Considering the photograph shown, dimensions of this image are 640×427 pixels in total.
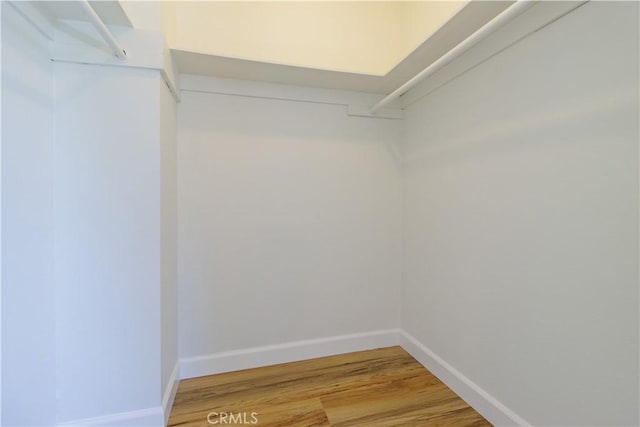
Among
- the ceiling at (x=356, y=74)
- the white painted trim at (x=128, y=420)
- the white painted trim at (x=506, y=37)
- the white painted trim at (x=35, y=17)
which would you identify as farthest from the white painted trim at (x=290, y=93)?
the white painted trim at (x=128, y=420)

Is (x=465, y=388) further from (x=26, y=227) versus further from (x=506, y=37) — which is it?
(x=26, y=227)

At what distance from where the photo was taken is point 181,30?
1812 mm

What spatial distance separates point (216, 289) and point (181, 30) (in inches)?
65.8

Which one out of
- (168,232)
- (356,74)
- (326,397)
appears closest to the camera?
(168,232)

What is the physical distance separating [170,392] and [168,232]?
0.88 metres

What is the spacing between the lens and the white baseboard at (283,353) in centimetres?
188

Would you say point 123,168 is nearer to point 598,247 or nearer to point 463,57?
point 463,57

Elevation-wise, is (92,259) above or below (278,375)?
above

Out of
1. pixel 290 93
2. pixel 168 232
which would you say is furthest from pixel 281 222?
pixel 290 93

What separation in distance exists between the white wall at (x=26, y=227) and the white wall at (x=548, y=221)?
2.06m

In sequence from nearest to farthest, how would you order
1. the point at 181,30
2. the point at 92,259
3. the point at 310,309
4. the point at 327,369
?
the point at 92,259
the point at 181,30
the point at 327,369
the point at 310,309

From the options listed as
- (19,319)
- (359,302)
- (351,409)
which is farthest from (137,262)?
(359,302)

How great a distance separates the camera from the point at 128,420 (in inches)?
54.4

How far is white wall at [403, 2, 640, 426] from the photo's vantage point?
3.28ft
